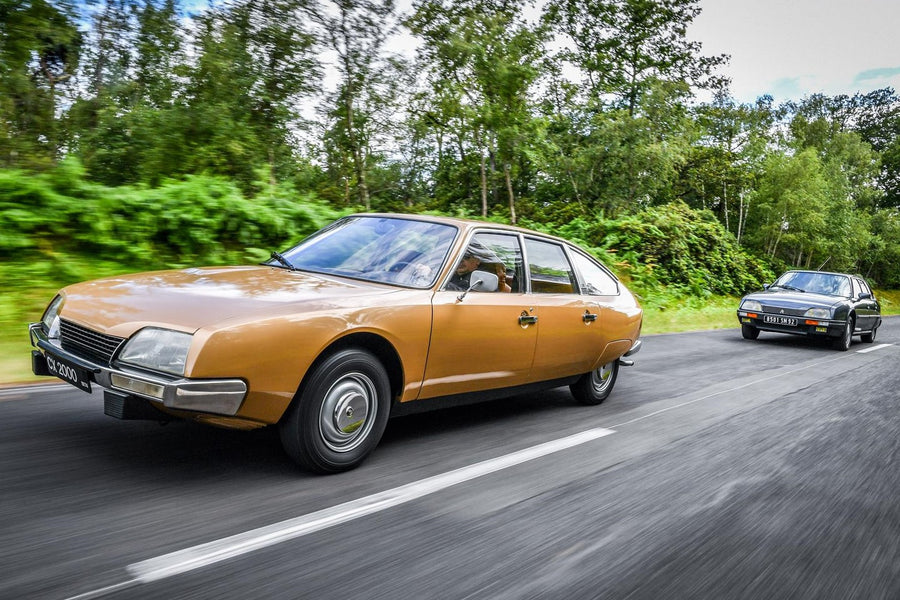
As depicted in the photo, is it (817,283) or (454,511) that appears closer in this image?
(454,511)

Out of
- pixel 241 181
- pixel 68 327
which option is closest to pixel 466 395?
pixel 68 327

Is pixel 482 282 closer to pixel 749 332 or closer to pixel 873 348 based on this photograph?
pixel 749 332

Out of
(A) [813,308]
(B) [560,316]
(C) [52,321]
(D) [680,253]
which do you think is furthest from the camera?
(D) [680,253]

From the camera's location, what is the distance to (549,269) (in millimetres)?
5375

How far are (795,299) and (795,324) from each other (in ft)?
2.24

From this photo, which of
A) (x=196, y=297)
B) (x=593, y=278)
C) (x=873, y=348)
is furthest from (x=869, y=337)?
(x=196, y=297)

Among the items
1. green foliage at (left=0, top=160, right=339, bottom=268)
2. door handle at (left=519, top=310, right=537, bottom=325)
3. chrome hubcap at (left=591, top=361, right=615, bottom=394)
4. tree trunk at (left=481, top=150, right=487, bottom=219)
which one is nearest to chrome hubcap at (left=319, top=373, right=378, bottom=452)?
door handle at (left=519, top=310, right=537, bottom=325)

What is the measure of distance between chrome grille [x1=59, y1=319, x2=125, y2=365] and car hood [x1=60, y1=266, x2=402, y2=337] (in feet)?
0.13

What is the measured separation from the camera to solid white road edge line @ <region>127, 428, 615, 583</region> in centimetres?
248

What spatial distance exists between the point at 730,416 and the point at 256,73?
10.2 meters

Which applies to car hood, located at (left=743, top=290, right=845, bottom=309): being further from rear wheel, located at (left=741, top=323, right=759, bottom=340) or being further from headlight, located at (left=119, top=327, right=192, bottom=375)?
headlight, located at (left=119, top=327, right=192, bottom=375)

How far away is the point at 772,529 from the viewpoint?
10.9ft

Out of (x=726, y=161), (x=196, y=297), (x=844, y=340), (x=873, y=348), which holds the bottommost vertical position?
(x=873, y=348)

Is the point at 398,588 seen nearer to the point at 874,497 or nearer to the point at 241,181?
the point at 874,497
